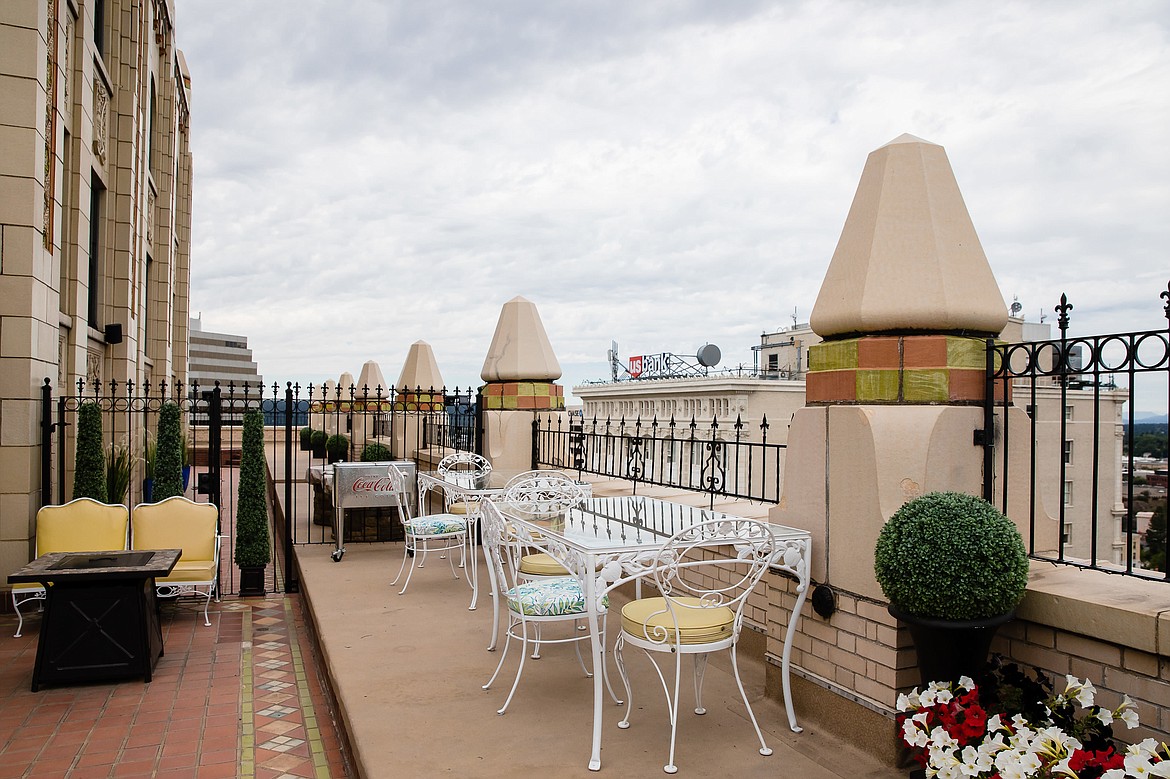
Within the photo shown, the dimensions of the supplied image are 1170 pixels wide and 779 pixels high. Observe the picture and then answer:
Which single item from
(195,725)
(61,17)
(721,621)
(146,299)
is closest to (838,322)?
(721,621)

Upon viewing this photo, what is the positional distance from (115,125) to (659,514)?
38.5ft

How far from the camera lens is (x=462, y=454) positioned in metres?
9.90

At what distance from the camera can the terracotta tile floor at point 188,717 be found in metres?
4.12

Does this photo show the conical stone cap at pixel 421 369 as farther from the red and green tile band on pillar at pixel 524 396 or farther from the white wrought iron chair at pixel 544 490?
the white wrought iron chair at pixel 544 490

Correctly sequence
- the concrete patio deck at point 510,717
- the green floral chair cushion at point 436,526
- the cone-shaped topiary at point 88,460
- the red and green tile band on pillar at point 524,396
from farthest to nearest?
the red and green tile band on pillar at point 524,396
the cone-shaped topiary at point 88,460
the green floral chair cushion at point 436,526
the concrete patio deck at point 510,717

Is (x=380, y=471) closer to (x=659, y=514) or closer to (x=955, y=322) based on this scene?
(x=659, y=514)

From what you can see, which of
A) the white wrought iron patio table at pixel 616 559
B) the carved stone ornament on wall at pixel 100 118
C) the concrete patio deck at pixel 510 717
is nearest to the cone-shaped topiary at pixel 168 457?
the concrete patio deck at pixel 510 717

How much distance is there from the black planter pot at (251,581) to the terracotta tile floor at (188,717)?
139cm

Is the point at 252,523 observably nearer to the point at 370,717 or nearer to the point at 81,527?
the point at 81,527

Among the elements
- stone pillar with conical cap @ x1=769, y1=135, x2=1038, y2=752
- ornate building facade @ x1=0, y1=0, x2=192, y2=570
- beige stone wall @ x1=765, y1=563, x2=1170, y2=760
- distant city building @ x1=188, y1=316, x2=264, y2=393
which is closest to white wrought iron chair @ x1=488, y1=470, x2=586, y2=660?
beige stone wall @ x1=765, y1=563, x2=1170, y2=760

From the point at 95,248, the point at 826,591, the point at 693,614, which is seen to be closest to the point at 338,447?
the point at 95,248

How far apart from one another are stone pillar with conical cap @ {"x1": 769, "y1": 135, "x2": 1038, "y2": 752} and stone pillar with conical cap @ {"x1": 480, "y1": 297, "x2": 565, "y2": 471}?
5792 mm

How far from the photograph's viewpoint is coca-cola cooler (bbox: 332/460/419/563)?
29.4 feet

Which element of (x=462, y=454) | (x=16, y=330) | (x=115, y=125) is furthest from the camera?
(x=115, y=125)
